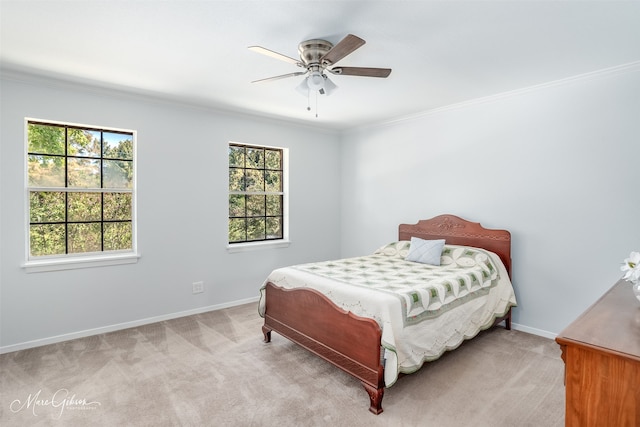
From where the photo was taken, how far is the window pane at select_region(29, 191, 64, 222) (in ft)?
10.2

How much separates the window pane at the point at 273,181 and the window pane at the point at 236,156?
41 cm

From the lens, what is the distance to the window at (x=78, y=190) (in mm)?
3135

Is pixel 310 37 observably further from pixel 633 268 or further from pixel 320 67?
pixel 633 268

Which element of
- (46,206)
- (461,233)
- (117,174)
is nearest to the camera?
(46,206)

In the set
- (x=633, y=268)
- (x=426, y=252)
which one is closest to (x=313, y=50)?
(x=633, y=268)

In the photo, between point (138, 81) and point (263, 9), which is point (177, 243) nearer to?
point (138, 81)

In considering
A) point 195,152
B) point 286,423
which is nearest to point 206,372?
point 286,423

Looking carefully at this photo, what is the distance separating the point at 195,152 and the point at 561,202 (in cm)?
390

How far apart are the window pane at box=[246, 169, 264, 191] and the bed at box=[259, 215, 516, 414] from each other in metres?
1.75

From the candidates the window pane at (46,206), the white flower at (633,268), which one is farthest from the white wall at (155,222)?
the white flower at (633,268)

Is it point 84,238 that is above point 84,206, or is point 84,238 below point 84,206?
below

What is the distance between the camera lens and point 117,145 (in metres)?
3.56

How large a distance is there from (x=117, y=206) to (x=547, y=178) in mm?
4399

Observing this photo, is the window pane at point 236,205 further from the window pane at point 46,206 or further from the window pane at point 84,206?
the window pane at point 46,206
